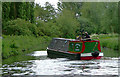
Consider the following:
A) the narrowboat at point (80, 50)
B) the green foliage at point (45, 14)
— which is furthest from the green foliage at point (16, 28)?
the green foliage at point (45, 14)

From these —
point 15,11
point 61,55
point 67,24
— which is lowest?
point 61,55

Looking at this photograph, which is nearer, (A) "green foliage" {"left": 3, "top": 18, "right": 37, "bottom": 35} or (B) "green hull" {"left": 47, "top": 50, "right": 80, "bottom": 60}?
(B) "green hull" {"left": 47, "top": 50, "right": 80, "bottom": 60}

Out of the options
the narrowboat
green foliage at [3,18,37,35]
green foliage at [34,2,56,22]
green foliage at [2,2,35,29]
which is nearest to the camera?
the narrowboat

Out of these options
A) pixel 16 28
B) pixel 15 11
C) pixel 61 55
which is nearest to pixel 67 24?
pixel 15 11

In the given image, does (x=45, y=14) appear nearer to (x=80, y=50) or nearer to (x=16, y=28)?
(x=16, y=28)

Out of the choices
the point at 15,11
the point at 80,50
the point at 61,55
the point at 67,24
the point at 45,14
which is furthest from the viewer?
the point at 45,14

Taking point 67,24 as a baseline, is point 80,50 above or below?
below

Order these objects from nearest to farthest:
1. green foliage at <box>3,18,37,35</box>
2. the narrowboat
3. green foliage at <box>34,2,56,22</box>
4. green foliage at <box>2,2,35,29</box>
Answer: the narrowboat < green foliage at <box>3,18,37,35</box> < green foliage at <box>2,2,35,29</box> < green foliage at <box>34,2,56,22</box>

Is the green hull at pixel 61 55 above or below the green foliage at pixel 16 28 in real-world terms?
below

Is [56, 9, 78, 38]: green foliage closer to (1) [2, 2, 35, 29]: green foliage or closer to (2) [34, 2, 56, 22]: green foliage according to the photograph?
(2) [34, 2, 56, 22]: green foliage

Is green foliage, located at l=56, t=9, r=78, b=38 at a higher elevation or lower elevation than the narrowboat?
higher

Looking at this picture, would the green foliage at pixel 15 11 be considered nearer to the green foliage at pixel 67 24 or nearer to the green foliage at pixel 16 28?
the green foliage at pixel 16 28

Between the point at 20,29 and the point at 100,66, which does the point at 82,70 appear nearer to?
the point at 100,66

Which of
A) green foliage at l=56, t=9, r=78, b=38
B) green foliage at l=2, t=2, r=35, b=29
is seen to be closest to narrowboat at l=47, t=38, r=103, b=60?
green foliage at l=2, t=2, r=35, b=29
